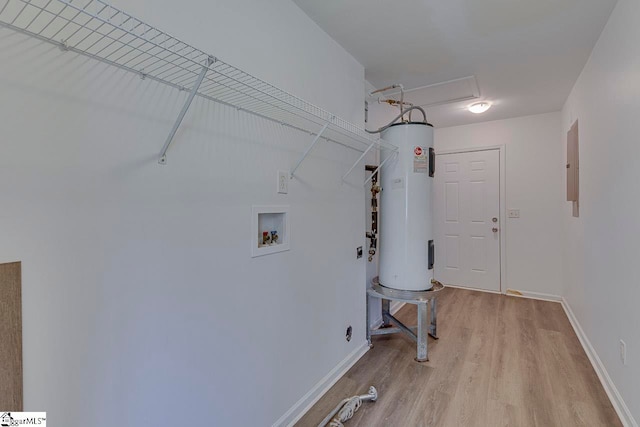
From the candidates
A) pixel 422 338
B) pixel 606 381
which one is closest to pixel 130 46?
pixel 422 338

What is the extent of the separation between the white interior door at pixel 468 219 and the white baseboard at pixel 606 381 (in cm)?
136

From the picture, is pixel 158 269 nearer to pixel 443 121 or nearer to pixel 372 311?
pixel 372 311

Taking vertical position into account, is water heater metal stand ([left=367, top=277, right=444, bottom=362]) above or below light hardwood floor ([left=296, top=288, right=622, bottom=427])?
above

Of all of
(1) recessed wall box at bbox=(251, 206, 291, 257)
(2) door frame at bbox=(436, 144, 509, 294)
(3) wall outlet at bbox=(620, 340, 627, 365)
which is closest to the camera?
(1) recessed wall box at bbox=(251, 206, 291, 257)

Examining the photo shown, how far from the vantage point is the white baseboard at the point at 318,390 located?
1655 millimetres

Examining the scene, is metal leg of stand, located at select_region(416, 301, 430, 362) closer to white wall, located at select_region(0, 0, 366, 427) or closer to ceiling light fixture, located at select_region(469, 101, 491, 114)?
white wall, located at select_region(0, 0, 366, 427)

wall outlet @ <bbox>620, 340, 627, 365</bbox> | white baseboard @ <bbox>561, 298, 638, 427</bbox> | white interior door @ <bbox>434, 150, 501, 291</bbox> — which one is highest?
white interior door @ <bbox>434, 150, 501, 291</bbox>

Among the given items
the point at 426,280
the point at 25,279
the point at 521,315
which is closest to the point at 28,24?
the point at 25,279

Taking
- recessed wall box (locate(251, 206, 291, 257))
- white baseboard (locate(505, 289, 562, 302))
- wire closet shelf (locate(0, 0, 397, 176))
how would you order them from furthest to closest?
white baseboard (locate(505, 289, 562, 302)) < recessed wall box (locate(251, 206, 291, 257)) < wire closet shelf (locate(0, 0, 397, 176))

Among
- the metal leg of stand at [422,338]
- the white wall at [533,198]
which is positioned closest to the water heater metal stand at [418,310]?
the metal leg of stand at [422,338]

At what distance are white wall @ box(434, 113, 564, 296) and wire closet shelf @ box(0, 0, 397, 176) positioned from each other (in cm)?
359

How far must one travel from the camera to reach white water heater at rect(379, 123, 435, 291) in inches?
94.7

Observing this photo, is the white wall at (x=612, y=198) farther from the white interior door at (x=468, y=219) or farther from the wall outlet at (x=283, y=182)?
the wall outlet at (x=283, y=182)

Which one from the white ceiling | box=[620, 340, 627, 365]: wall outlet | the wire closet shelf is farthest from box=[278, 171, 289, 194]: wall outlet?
box=[620, 340, 627, 365]: wall outlet
